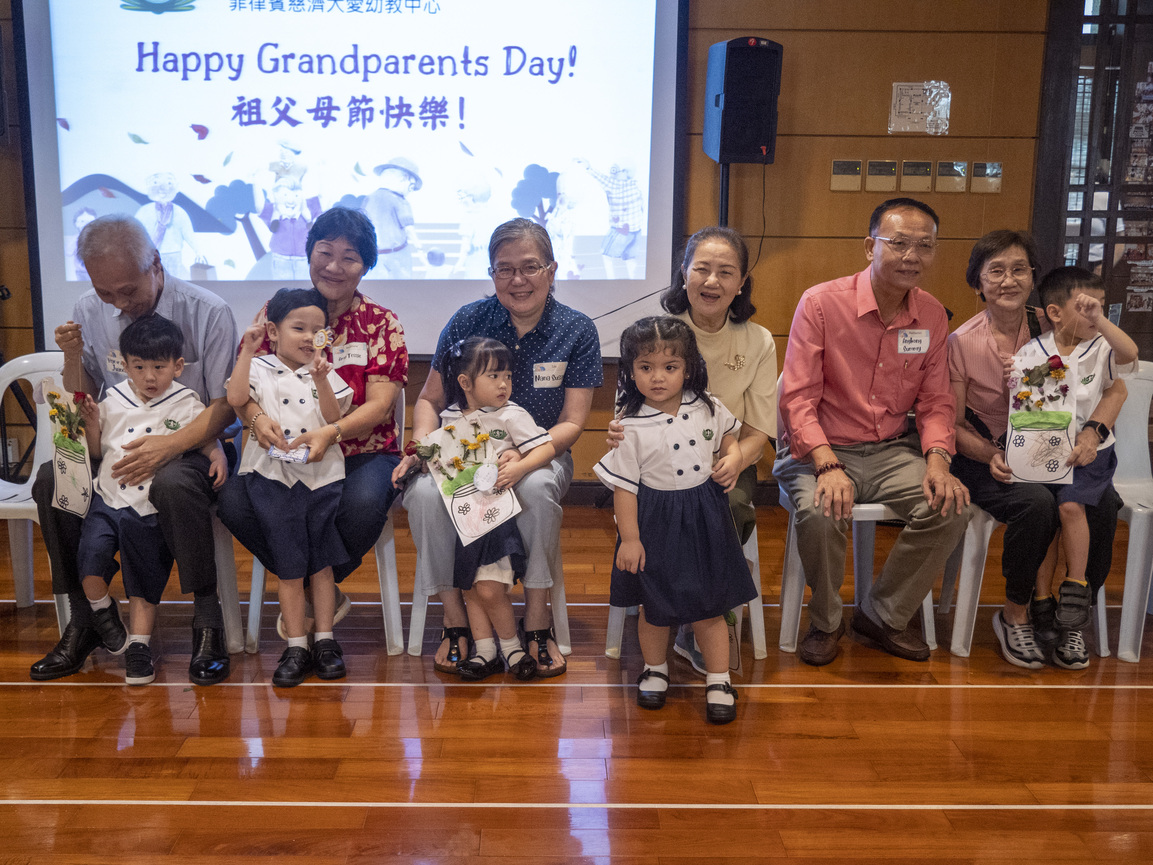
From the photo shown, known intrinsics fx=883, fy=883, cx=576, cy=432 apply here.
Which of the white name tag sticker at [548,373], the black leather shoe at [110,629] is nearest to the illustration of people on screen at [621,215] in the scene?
the white name tag sticker at [548,373]

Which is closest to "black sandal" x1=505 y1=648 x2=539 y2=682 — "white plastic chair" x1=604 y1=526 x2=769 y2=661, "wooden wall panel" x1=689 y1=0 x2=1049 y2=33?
"white plastic chair" x1=604 y1=526 x2=769 y2=661

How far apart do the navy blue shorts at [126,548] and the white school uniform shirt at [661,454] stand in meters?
1.19

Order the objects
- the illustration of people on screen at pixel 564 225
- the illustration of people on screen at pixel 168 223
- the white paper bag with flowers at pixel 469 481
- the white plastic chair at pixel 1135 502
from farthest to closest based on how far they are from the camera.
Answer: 1. the illustration of people on screen at pixel 564 225
2. the illustration of people on screen at pixel 168 223
3. the white plastic chair at pixel 1135 502
4. the white paper bag with flowers at pixel 469 481

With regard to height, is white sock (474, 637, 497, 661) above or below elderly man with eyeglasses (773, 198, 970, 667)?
below

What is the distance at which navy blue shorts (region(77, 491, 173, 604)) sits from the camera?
230cm

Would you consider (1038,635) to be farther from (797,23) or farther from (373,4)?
(373,4)

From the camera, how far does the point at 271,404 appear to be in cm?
235

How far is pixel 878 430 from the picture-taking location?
2613mm

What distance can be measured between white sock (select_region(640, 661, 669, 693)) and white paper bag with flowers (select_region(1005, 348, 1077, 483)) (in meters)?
1.13

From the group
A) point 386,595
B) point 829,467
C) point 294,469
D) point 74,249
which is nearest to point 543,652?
point 386,595

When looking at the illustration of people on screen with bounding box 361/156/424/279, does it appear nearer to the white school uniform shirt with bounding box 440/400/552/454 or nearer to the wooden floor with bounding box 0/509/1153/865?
the white school uniform shirt with bounding box 440/400/552/454

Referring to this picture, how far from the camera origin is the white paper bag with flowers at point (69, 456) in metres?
2.31

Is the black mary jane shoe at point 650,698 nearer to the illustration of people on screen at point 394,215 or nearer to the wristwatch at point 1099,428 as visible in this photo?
the wristwatch at point 1099,428

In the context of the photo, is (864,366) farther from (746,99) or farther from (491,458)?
(746,99)
